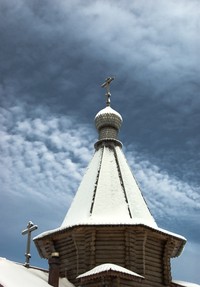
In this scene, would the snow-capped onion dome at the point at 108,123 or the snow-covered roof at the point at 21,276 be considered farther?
the snow-capped onion dome at the point at 108,123

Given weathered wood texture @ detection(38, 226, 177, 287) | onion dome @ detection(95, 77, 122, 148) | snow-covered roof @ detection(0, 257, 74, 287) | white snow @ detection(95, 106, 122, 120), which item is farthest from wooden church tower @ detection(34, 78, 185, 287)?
white snow @ detection(95, 106, 122, 120)

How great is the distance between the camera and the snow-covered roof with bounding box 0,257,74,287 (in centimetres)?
1254

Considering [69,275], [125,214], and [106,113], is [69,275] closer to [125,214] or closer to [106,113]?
[125,214]

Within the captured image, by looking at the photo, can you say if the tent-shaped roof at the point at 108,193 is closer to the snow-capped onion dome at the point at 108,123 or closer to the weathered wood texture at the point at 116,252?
the snow-capped onion dome at the point at 108,123

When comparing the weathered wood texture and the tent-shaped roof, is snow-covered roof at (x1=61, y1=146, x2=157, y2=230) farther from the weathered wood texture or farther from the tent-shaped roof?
the weathered wood texture

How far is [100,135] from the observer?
21188mm

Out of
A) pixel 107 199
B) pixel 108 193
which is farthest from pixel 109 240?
pixel 108 193

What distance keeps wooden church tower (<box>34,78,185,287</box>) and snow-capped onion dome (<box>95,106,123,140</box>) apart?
2405mm

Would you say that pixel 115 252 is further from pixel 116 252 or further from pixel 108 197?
pixel 108 197

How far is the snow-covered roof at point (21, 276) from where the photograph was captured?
12.5m

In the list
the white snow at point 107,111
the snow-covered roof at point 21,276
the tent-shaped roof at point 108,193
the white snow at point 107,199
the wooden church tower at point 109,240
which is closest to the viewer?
the snow-covered roof at point 21,276

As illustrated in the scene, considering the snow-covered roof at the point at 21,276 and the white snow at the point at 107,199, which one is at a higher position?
the white snow at the point at 107,199

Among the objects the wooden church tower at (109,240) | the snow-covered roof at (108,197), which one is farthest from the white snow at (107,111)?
the wooden church tower at (109,240)

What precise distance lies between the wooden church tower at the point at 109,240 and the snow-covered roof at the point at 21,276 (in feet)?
1.89
